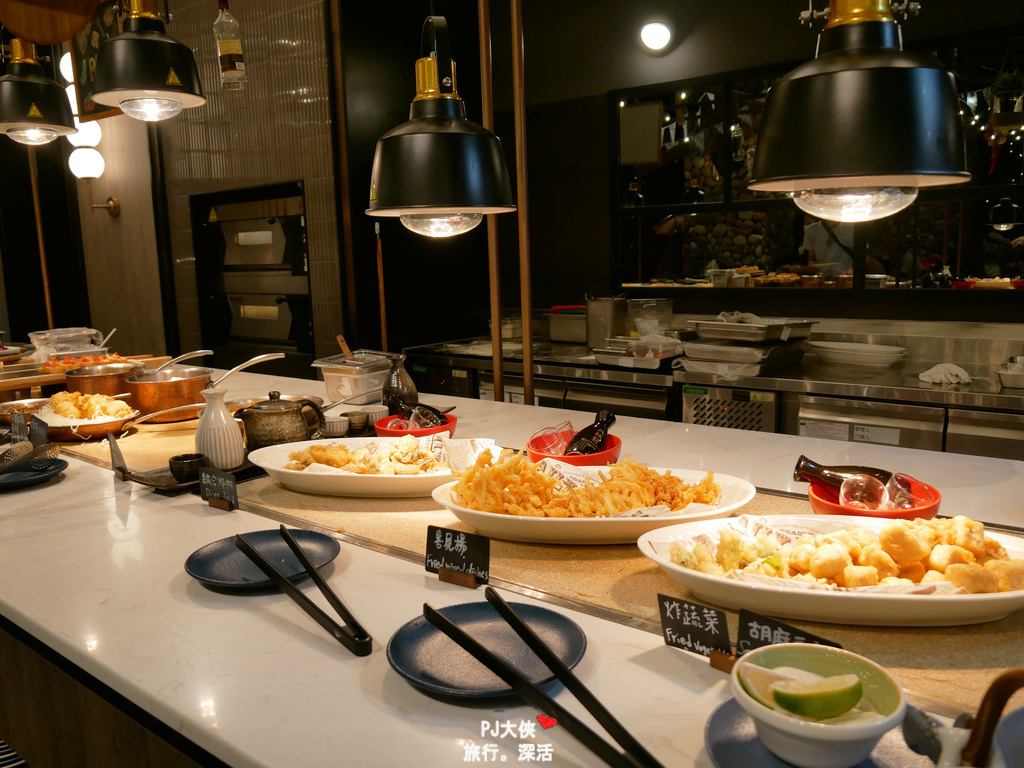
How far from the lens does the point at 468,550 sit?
1.27 meters

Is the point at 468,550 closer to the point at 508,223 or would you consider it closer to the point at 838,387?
the point at 838,387

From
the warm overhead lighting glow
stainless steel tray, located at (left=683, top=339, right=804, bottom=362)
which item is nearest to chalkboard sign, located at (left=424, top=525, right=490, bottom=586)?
stainless steel tray, located at (left=683, top=339, right=804, bottom=362)

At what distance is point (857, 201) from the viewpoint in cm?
112

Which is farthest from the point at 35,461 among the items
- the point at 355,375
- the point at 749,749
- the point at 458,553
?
the point at 749,749

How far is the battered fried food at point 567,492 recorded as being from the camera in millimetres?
1378

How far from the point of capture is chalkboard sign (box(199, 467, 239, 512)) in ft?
5.60

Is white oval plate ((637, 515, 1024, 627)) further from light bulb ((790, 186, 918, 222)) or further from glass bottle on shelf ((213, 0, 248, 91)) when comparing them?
glass bottle on shelf ((213, 0, 248, 91))

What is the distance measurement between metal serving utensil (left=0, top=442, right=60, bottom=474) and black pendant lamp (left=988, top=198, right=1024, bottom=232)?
12.9 ft

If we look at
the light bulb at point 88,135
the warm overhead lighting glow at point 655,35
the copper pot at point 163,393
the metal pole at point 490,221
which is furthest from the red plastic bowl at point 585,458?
the light bulb at point 88,135

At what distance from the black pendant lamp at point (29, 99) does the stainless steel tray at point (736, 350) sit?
2.84 metres

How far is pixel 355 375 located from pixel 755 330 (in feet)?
6.32

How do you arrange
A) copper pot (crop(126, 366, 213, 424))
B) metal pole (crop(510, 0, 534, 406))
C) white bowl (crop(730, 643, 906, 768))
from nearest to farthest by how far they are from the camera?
white bowl (crop(730, 643, 906, 768)) → metal pole (crop(510, 0, 534, 406)) → copper pot (crop(126, 366, 213, 424))

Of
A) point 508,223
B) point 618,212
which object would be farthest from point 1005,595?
point 508,223

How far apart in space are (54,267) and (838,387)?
20.2 feet
